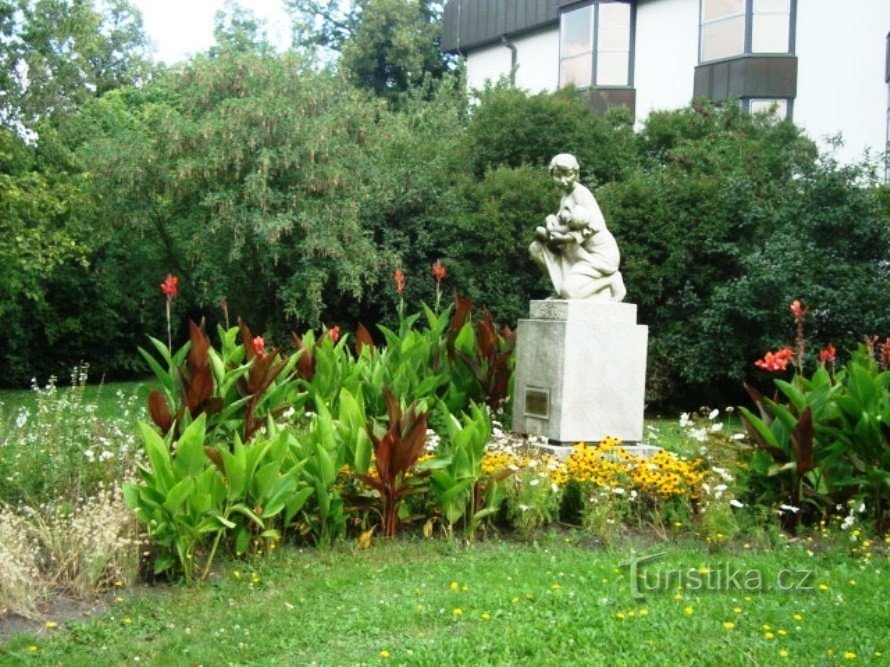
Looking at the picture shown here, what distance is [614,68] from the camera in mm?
24297

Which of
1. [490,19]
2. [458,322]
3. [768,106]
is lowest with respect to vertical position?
[458,322]

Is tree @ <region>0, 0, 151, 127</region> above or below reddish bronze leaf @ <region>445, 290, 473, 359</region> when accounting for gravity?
above

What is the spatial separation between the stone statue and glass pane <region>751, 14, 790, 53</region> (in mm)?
14489

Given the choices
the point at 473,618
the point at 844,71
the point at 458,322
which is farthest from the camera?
the point at 844,71

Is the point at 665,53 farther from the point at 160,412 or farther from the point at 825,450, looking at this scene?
the point at 160,412

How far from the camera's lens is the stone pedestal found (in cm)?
844

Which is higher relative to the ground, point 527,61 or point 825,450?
point 527,61

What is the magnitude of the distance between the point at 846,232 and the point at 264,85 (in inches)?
380

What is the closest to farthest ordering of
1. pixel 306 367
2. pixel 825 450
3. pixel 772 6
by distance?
1. pixel 825 450
2. pixel 306 367
3. pixel 772 6

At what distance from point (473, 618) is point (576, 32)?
22.3m

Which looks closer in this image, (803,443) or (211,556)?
(211,556)

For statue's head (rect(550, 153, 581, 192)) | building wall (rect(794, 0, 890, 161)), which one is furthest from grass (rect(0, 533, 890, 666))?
building wall (rect(794, 0, 890, 161))

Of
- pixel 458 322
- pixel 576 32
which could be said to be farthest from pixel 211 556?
pixel 576 32

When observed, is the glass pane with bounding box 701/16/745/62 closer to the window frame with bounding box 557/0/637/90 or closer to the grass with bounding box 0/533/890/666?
the window frame with bounding box 557/0/637/90
